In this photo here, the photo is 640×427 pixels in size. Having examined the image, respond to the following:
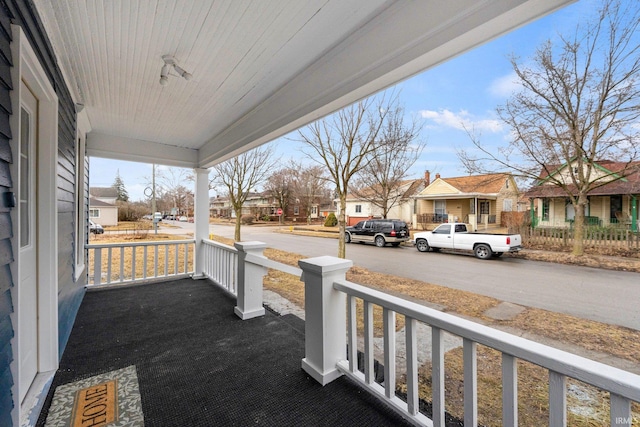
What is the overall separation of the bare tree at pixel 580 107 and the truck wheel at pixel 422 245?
2432 mm

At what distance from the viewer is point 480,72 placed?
2211mm

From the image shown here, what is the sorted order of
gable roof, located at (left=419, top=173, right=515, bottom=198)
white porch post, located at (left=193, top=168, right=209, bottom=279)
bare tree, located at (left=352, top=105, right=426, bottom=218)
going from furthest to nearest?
white porch post, located at (left=193, top=168, right=209, bottom=279) < bare tree, located at (left=352, top=105, right=426, bottom=218) < gable roof, located at (left=419, top=173, right=515, bottom=198)

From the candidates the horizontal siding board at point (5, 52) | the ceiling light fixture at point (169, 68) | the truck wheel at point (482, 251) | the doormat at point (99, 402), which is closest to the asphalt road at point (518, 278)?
the truck wheel at point (482, 251)

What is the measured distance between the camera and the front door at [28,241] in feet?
5.08

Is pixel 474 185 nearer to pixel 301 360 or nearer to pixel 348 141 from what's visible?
pixel 348 141

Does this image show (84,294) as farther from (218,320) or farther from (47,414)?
(47,414)

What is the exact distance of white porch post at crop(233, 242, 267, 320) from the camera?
8.81ft

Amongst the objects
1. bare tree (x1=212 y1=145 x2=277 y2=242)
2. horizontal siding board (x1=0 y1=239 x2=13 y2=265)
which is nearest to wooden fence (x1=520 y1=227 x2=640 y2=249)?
horizontal siding board (x1=0 y1=239 x2=13 y2=265)

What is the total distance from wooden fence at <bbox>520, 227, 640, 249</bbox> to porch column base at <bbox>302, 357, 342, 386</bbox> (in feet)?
6.56

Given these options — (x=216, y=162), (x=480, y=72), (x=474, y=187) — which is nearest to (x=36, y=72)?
(x=216, y=162)

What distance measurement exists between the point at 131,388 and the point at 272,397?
0.92m

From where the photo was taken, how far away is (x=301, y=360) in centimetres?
200

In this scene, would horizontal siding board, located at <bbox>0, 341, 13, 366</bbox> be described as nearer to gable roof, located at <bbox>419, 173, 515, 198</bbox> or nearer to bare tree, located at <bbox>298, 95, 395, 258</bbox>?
bare tree, located at <bbox>298, 95, 395, 258</bbox>

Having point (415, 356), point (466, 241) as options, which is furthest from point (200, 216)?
point (466, 241)
